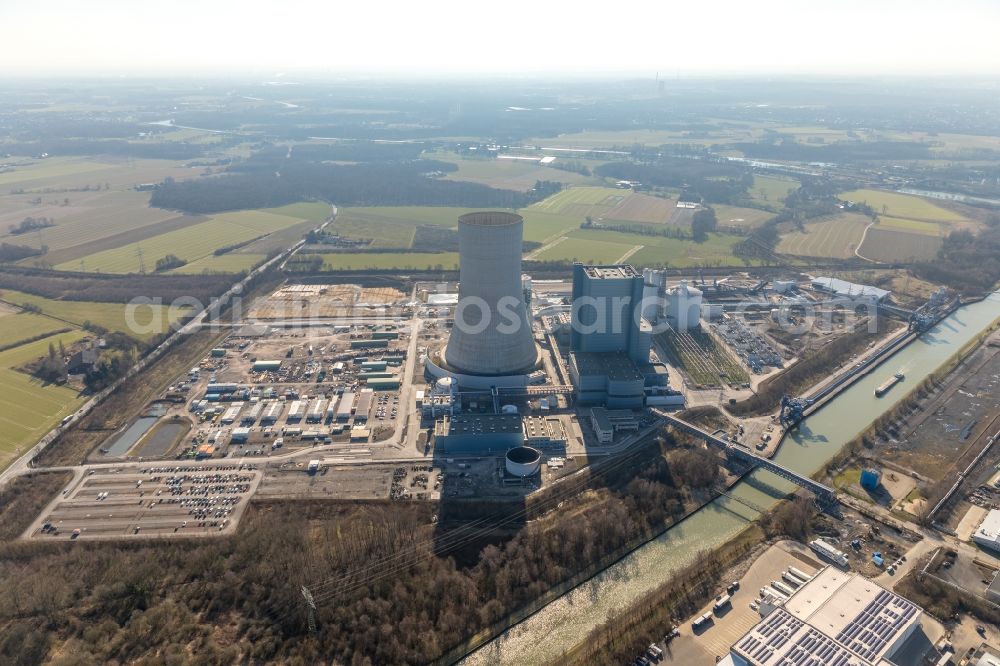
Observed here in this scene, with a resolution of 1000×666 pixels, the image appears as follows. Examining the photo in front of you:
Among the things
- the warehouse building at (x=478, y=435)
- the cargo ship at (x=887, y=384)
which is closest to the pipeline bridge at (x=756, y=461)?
the warehouse building at (x=478, y=435)

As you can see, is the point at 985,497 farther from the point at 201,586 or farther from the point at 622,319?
the point at 201,586

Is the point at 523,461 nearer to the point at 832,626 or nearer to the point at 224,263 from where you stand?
the point at 832,626

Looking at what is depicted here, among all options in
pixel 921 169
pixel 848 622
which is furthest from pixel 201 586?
pixel 921 169

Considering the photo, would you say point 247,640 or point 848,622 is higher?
point 848,622

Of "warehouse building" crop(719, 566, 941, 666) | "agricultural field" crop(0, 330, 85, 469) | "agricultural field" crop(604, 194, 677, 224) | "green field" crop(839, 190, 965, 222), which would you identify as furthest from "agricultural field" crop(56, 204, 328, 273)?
"green field" crop(839, 190, 965, 222)

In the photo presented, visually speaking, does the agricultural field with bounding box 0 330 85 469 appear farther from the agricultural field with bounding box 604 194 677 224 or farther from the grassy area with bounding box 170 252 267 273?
the agricultural field with bounding box 604 194 677 224
